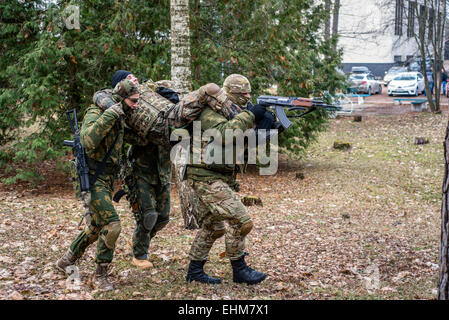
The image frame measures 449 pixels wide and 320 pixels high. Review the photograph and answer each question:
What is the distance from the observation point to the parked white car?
30.2 m

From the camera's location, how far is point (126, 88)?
4.81 m

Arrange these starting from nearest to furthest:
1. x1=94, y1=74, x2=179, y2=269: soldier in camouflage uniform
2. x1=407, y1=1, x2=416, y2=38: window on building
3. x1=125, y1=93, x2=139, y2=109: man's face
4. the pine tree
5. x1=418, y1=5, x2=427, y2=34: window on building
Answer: x1=125, y1=93, x2=139, y2=109: man's face, x1=94, y1=74, x2=179, y2=269: soldier in camouflage uniform, the pine tree, x1=418, y1=5, x2=427, y2=34: window on building, x1=407, y1=1, x2=416, y2=38: window on building

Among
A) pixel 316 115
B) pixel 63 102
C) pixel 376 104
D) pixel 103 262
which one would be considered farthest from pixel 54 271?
pixel 376 104

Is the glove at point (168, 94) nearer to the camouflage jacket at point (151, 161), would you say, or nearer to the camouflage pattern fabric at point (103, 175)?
the camouflage jacket at point (151, 161)

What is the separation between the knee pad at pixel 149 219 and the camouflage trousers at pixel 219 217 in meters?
0.68

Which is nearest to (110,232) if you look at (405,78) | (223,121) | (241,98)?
(223,121)

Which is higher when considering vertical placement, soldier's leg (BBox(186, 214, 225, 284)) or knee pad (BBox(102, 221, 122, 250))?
knee pad (BBox(102, 221, 122, 250))

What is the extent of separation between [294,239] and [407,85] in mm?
26073

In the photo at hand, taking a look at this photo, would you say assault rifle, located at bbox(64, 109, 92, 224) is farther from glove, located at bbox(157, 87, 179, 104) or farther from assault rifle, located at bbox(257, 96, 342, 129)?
assault rifle, located at bbox(257, 96, 342, 129)

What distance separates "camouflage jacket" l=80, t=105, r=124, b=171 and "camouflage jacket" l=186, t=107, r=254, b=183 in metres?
0.74

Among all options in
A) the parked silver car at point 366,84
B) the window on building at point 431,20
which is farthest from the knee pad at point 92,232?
the parked silver car at point 366,84

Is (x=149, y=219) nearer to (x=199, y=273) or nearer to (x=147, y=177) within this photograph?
(x=147, y=177)

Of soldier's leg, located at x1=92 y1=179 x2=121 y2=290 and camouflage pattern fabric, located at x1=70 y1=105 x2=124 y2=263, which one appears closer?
camouflage pattern fabric, located at x1=70 y1=105 x2=124 y2=263

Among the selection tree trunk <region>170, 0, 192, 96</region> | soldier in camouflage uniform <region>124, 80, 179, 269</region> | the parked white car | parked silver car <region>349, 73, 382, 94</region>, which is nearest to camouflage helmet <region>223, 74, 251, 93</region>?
soldier in camouflage uniform <region>124, 80, 179, 269</region>
